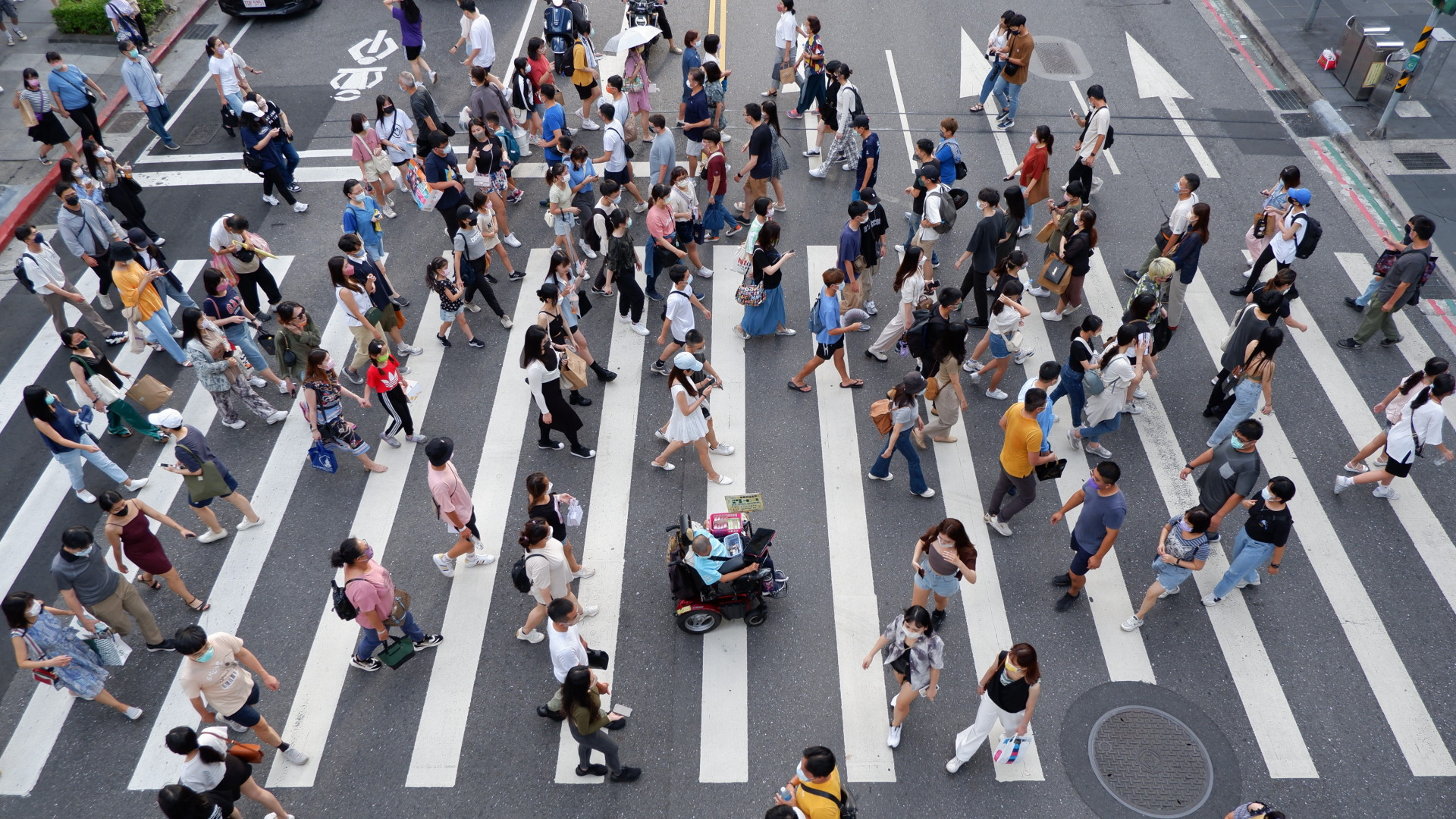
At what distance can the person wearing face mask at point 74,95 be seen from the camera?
14516mm

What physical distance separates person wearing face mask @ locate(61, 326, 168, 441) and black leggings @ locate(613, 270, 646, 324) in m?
5.79

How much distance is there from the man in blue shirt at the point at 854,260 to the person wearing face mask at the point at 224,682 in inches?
289

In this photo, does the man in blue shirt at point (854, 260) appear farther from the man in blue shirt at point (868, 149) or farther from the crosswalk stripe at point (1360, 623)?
the crosswalk stripe at point (1360, 623)

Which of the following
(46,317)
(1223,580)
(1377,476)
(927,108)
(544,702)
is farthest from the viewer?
(927,108)

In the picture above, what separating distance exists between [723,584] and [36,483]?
8439mm

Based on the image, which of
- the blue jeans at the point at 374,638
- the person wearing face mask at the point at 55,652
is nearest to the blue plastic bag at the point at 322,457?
the blue jeans at the point at 374,638

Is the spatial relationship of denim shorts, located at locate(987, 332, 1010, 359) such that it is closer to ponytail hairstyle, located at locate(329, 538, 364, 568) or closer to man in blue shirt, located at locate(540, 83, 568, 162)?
man in blue shirt, located at locate(540, 83, 568, 162)

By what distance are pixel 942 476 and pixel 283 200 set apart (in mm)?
11348

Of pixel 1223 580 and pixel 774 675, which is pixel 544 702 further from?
pixel 1223 580

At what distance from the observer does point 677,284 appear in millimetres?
11031

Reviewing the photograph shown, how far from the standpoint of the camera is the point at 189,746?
6.67 metres

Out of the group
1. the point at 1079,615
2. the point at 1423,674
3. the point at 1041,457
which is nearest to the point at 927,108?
the point at 1041,457

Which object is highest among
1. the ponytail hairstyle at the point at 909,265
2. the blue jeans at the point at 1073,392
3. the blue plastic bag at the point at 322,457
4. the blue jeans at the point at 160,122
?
the blue jeans at the point at 160,122

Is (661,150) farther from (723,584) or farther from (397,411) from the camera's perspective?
(723,584)
